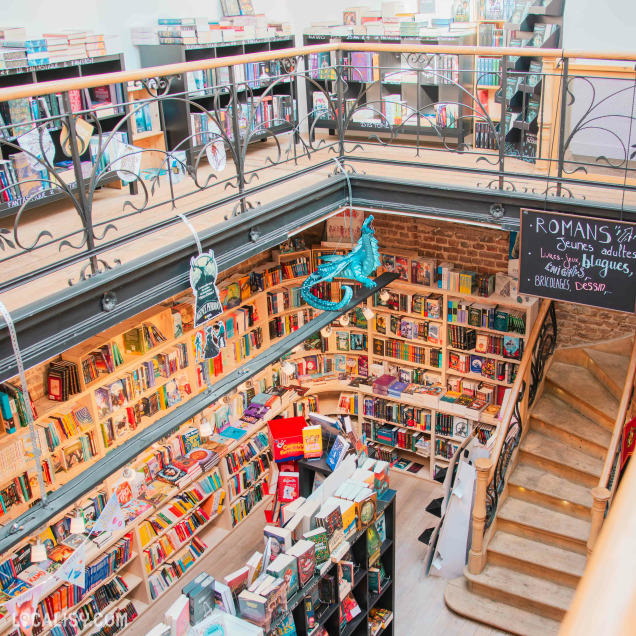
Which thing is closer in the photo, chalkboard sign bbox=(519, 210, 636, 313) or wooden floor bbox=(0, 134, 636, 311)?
wooden floor bbox=(0, 134, 636, 311)

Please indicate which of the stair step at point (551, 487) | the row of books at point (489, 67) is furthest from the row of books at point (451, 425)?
the row of books at point (489, 67)

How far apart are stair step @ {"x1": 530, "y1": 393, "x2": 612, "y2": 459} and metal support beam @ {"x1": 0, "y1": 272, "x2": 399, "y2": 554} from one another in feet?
9.04

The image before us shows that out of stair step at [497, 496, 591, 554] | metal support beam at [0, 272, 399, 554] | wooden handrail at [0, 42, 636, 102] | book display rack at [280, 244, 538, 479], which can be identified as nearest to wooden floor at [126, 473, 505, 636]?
book display rack at [280, 244, 538, 479]

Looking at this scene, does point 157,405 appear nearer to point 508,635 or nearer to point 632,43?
point 508,635

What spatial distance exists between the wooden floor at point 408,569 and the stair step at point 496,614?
0.07m

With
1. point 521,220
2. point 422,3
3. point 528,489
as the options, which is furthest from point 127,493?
point 422,3

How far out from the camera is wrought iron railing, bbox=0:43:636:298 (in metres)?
3.99

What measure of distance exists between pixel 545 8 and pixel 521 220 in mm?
2530

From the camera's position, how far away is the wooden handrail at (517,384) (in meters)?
6.56

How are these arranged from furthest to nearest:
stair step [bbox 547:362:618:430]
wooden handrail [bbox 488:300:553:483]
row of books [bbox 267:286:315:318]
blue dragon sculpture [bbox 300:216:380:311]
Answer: row of books [bbox 267:286:315:318], stair step [bbox 547:362:618:430], wooden handrail [bbox 488:300:553:483], blue dragon sculpture [bbox 300:216:380:311]

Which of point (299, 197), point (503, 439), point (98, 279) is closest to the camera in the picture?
point (98, 279)

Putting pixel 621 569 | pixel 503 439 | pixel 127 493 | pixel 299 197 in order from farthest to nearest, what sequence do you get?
1. pixel 503 439
2. pixel 299 197
3. pixel 127 493
4. pixel 621 569

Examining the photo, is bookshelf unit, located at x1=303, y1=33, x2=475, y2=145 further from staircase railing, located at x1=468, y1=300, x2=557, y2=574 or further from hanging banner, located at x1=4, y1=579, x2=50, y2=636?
hanging banner, located at x1=4, y1=579, x2=50, y2=636

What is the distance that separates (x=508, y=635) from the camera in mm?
6148
